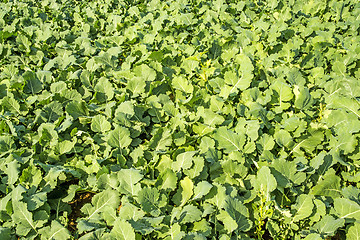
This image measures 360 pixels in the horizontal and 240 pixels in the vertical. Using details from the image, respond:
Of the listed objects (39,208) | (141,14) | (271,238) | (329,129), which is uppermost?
(141,14)

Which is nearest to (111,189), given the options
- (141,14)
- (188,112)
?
(188,112)

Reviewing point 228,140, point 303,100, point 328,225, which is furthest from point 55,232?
point 303,100

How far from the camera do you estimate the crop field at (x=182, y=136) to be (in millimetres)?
2051

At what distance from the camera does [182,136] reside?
2.63m

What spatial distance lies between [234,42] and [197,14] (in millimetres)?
1445

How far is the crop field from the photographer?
2051mm

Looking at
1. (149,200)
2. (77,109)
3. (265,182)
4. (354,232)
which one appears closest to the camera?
(354,232)

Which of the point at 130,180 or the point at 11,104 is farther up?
the point at 11,104

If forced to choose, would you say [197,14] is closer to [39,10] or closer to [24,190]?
[39,10]

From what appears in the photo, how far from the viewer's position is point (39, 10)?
17.3 feet

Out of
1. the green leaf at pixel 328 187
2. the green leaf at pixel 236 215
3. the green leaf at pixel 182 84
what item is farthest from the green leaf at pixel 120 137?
the green leaf at pixel 328 187

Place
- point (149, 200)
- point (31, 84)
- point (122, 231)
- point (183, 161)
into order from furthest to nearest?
1. point (31, 84)
2. point (183, 161)
3. point (149, 200)
4. point (122, 231)

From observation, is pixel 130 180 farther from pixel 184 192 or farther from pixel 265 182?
pixel 265 182

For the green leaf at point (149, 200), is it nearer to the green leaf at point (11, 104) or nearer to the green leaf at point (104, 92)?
the green leaf at point (104, 92)
